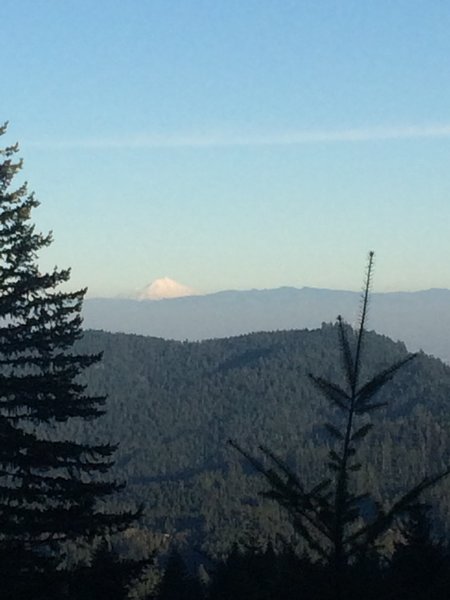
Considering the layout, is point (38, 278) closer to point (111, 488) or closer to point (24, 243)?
point (24, 243)

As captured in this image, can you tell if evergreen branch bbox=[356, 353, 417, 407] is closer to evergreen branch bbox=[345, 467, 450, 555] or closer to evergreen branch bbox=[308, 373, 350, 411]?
evergreen branch bbox=[308, 373, 350, 411]

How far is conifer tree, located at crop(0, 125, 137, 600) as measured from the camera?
62.6 feet

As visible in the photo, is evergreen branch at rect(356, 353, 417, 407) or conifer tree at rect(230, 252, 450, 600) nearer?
conifer tree at rect(230, 252, 450, 600)

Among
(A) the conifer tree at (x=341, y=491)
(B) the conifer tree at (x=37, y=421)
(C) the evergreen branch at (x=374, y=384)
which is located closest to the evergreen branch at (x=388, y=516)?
(A) the conifer tree at (x=341, y=491)

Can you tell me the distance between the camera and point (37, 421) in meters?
20.2

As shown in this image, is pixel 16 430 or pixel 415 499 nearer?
pixel 415 499

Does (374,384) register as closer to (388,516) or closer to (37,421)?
(388,516)

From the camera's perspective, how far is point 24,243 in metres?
20.7

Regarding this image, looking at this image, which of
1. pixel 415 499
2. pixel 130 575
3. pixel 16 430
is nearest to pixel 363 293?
pixel 415 499

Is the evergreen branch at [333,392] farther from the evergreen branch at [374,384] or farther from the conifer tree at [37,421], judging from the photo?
the conifer tree at [37,421]

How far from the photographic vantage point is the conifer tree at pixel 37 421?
19094mm

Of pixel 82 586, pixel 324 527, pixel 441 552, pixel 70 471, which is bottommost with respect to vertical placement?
pixel 82 586

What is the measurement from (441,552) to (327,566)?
10.5m

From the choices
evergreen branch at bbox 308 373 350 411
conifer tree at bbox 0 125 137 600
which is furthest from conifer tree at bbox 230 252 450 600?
conifer tree at bbox 0 125 137 600
